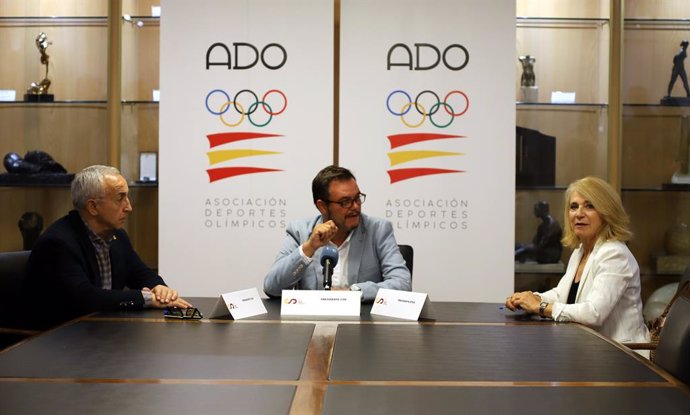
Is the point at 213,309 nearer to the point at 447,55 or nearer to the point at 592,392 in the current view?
the point at 592,392

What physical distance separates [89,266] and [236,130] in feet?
6.46

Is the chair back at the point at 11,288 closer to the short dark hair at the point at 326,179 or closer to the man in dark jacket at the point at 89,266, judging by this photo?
the man in dark jacket at the point at 89,266

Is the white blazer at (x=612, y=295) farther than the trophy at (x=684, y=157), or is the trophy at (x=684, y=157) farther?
the trophy at (x=684, y=157)

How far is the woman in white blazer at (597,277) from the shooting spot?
3.35 metres

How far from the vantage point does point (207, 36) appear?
17.9 ft

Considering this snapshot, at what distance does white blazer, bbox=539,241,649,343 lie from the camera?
11.0ft

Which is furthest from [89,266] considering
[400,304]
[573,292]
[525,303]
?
[573,292]

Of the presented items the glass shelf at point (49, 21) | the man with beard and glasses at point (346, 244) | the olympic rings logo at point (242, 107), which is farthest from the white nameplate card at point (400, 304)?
the glass shelf at point (49, 21)

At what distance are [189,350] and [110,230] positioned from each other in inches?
56.9

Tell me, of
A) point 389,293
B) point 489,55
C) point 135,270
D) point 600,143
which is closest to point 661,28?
point 600,143

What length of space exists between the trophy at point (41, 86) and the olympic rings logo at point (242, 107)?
1.18 meters

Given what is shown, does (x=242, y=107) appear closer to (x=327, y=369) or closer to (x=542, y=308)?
(x=542, y=308)

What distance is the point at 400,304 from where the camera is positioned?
3.28 metres

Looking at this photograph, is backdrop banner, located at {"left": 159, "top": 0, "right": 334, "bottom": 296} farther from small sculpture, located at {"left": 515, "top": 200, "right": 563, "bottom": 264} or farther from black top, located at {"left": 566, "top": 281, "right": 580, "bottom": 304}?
black top, located at {"left": 566, "top": 281, "right": 580, "bottom": 304}
